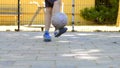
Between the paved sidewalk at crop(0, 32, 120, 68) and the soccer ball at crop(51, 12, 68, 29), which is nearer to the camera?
the paved sidewalk at crop(0, 32, 120, 68)

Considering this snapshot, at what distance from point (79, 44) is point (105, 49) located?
3.11ft

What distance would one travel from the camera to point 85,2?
18688 mm

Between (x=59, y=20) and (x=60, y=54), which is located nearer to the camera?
(x=60, y=54)

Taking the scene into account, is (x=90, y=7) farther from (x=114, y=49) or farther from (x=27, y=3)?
(x=114, y=49)

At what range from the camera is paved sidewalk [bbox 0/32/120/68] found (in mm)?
5648

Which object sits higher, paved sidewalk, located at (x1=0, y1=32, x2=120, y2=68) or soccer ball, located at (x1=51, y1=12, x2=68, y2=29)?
soccer ball, located at (x1=51, y1=12, x2=68, y2=29)

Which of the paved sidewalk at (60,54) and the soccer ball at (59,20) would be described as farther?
the soccer ball at (59,20)

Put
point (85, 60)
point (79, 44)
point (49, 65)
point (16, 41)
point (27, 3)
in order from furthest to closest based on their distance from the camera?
1. point (27, 3)
2. point (16, 41)
3. point (79, 44)
4. point (85, 60)
5. point (49, 65)

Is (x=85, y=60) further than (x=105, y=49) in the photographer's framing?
No

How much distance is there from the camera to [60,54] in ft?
21.8

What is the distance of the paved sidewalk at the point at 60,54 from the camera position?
222 inches

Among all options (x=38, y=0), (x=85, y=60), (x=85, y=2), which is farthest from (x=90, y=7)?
(x=85, y=60)

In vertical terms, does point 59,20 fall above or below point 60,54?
above

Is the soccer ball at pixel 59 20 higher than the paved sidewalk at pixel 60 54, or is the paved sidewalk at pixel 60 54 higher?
the soccer ball at pixel 59 20
